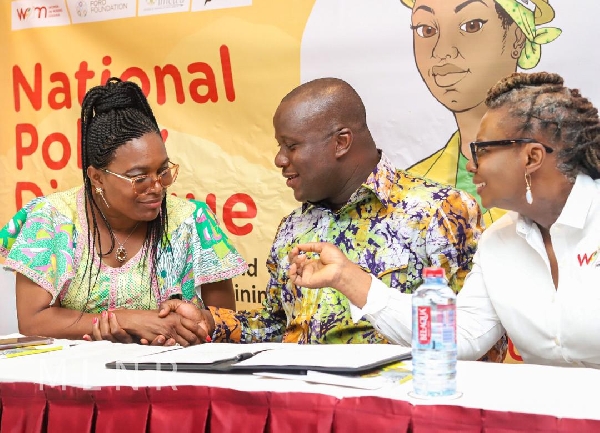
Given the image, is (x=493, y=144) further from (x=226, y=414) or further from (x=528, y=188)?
(x=226, y=414)

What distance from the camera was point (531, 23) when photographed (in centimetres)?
290

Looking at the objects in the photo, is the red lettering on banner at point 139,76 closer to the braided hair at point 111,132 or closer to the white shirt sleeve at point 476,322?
the braided hair at point 111,132

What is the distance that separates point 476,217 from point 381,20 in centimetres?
96

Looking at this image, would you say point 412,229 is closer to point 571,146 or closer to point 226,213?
point 571,146

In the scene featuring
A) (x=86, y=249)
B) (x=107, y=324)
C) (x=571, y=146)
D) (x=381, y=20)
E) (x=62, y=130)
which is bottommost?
(x=107, y=324)

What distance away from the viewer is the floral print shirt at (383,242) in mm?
2555

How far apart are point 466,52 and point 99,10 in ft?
5.62

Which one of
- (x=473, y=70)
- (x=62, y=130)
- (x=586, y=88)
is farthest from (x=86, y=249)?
(x=586, y=88)

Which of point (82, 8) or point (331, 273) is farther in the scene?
point (82, 8)

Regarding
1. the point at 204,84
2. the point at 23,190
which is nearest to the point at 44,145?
the point at 23,190

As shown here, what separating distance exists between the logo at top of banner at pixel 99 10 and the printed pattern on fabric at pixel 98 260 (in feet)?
3.29

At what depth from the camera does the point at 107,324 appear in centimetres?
254

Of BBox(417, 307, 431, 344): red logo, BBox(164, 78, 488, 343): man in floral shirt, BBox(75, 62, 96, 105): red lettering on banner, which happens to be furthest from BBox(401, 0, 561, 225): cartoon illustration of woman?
BBox(417, 307, 431, 344): red logo

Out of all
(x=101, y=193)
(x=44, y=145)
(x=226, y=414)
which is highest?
(x=44, y=145)
